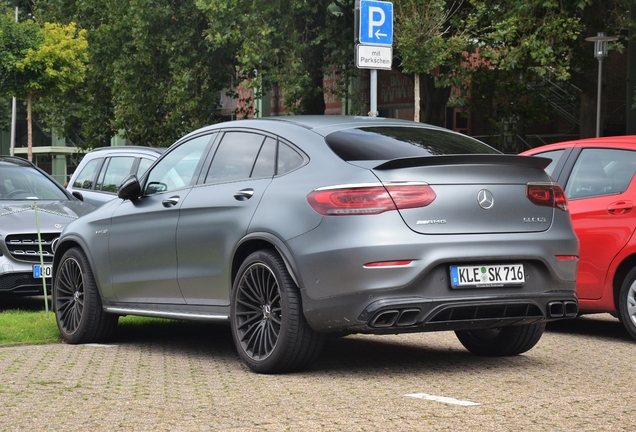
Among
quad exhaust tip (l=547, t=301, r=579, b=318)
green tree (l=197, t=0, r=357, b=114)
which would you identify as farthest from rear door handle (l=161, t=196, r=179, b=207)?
green tree (l=197, t=0, r=357, b=114)

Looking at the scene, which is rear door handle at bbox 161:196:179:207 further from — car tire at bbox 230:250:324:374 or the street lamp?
the street lamp

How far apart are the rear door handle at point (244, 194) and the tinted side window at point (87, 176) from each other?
27.4 feet

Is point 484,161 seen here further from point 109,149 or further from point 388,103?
point 388,103

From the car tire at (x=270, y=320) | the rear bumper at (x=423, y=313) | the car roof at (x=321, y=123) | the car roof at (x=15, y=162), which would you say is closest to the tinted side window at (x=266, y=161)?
the car roof at (x=321, y=123)

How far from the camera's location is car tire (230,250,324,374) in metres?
6.47

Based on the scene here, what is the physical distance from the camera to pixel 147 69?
30938mm

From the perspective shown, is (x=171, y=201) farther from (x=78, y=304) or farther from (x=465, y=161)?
(x=465, y=161)

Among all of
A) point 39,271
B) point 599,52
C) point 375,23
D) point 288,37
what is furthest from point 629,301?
point 288,37

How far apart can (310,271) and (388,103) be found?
27.8 meters

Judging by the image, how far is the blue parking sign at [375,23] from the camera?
12.3 m

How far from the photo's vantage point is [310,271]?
635 centimetres

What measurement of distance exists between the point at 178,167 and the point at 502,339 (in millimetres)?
2679

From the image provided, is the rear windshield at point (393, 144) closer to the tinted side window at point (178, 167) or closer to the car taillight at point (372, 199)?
the car taillight at point (372, 199)

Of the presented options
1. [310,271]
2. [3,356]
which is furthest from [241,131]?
[3,356]
